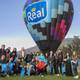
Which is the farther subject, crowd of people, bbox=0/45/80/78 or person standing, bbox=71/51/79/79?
person standing, bbox=71/51/79/79

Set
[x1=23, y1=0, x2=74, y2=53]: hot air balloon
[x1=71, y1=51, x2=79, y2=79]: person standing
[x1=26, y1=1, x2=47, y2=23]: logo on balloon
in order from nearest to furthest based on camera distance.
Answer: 1. [x1=71, y1=51, x2=79, y2=79]: person standing
2. [x1=23, y1=0, x2=74, y2=53]: hot air balloon
3. [x1=26, y1=1, x2=47, y2=23]: logo on balloon

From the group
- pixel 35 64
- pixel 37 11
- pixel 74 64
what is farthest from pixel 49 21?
pixel 74 64

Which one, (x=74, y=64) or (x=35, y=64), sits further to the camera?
(x=35, y=64)

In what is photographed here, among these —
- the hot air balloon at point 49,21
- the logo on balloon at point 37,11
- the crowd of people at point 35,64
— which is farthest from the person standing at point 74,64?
the logo on balloon at point 37,11

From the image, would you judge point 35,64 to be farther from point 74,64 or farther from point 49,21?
point 49,21

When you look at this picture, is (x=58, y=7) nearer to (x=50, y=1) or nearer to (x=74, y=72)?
(x=50, y=1)

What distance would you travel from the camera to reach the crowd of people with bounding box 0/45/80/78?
72.3 feet

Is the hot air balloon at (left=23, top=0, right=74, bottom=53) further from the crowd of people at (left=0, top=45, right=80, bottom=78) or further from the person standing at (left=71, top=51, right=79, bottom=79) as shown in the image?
the person standing at (left=71, top=51, right=79, bottom=79)

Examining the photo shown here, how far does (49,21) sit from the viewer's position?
30.5 metres

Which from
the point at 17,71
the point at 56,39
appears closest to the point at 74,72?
the point at 17,71

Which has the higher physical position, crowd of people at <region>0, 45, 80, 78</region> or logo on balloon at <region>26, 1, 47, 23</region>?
logo on balloon at <region>26, 1, 47, 23</region>

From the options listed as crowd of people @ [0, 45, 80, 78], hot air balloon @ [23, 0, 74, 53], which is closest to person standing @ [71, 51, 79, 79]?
crowd of people @ [0, 45, 80, 78]

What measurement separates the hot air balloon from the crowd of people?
6.78 meters

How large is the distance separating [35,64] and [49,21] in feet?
26.5
